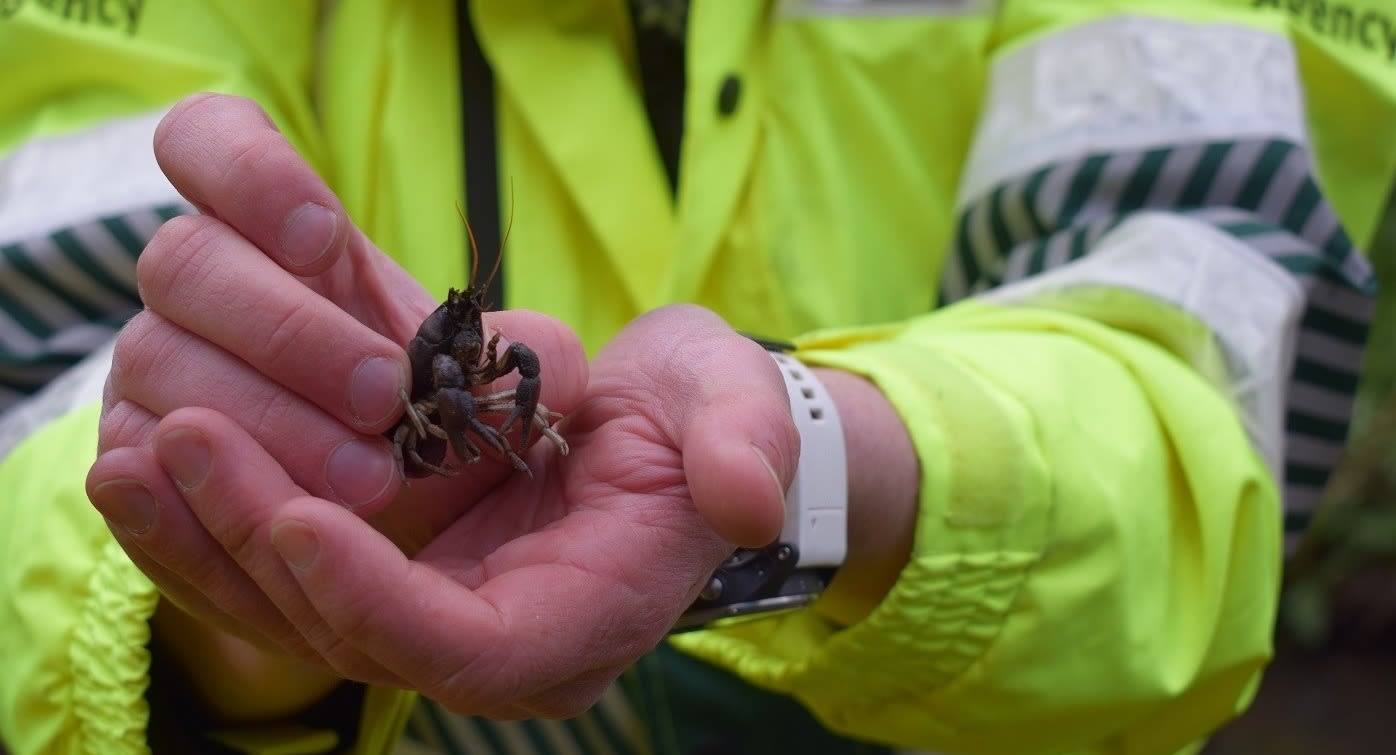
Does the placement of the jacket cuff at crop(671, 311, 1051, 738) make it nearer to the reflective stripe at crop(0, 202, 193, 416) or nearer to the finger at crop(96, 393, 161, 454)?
the finger at crop(96, 393, 161, 454)

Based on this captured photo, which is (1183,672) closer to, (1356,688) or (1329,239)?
(1329,239)

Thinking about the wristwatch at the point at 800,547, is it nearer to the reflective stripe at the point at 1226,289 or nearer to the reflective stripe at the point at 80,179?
the reflective stripe at the point at 1226,289

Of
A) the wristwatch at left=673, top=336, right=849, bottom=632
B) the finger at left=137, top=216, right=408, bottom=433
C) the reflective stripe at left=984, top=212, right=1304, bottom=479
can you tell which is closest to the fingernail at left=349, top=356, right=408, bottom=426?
the finger at left=137, top=216, right=408, bottom=433

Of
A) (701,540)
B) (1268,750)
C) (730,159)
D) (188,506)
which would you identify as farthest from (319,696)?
(1268,750)

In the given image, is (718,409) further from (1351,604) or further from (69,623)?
(1351,604)

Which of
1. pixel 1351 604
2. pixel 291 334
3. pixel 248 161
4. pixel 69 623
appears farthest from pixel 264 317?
pixel 1351 604

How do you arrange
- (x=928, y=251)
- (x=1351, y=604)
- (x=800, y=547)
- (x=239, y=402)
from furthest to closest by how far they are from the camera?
(x=1351, y=604) < (x=928, y=251) < (x=800, y=547) < (x=239, y=402)
